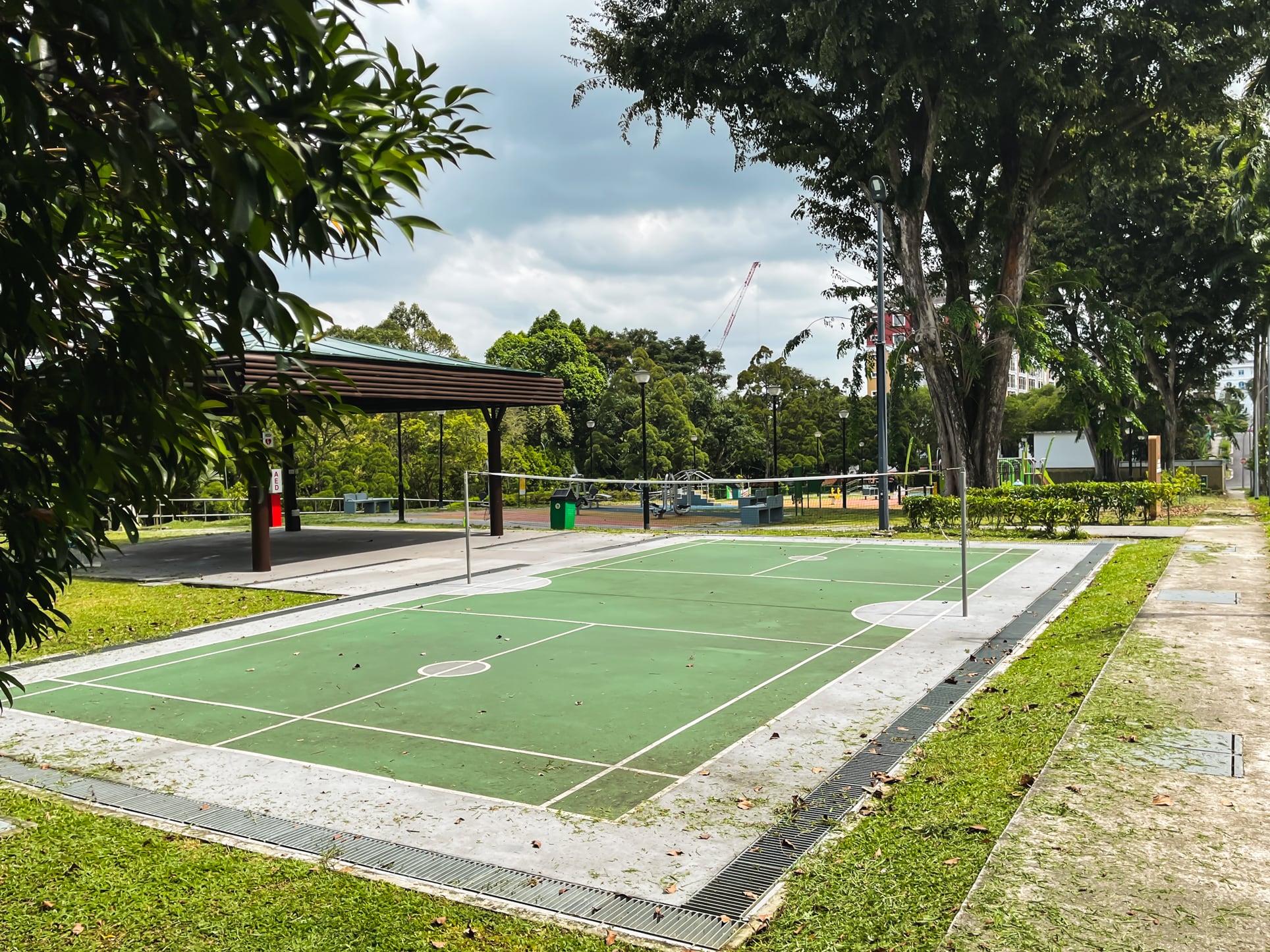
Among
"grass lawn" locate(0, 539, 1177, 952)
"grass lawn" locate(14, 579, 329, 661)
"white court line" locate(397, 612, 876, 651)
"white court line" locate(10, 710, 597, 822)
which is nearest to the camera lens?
"grass lawn" locate(0, 539, 1177, 952)

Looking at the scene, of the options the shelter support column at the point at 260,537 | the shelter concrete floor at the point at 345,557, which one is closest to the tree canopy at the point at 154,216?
the shelter concrete floor at the point at 345,557

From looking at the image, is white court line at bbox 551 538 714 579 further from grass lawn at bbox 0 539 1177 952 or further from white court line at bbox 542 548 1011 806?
grass lawn at bbox 0 539 1177 952

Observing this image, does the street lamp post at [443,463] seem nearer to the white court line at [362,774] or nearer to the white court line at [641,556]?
the white court line at [641,556]

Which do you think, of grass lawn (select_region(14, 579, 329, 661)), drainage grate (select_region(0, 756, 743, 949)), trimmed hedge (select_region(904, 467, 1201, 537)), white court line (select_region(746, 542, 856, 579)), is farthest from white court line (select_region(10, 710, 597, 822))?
trimmed hedge (select_region(904, 467, 1201, 537))

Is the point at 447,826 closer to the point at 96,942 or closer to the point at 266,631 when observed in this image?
the point at 96,942

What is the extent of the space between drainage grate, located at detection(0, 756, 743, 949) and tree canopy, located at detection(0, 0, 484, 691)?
2781mm

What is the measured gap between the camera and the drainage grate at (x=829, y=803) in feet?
16.0

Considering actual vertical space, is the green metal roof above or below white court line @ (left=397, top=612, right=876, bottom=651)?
above

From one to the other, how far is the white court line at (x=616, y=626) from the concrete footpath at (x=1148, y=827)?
374 centimetres

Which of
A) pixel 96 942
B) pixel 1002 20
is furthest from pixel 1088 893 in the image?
pixel 1002 20

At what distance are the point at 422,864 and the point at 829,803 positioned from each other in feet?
8.40

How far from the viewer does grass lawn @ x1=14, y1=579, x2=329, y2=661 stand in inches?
496

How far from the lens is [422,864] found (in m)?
5.32

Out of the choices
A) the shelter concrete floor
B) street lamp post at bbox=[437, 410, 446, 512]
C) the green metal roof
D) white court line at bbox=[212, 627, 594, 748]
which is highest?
the green metal roof
